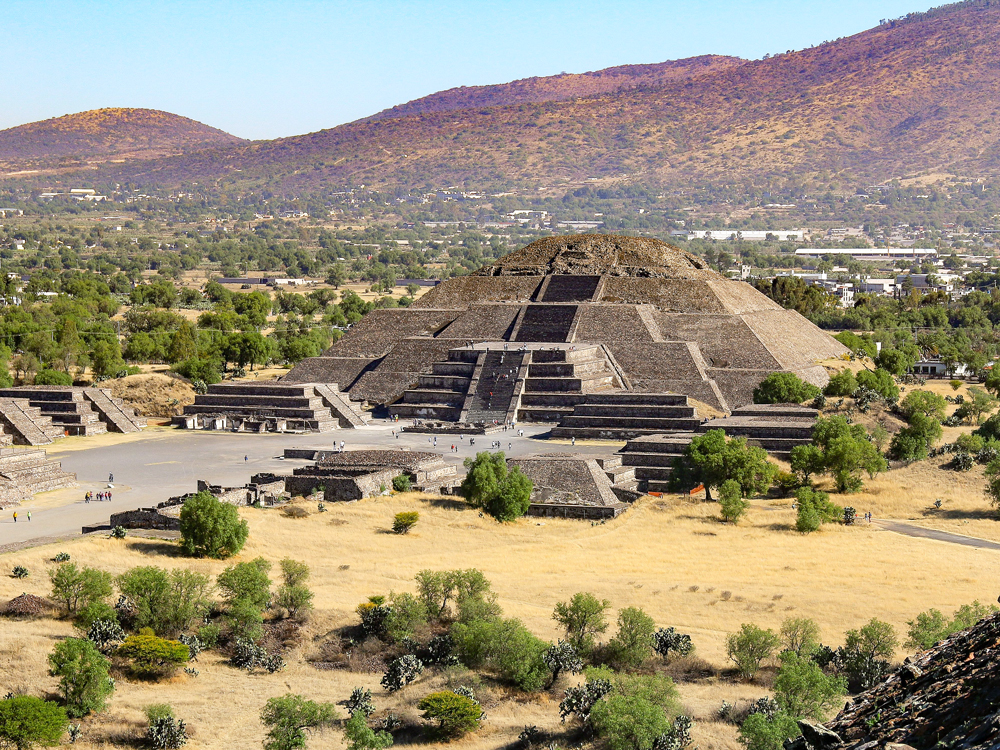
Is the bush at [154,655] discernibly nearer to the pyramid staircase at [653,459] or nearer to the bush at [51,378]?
the pyramid staircase at [653,459]

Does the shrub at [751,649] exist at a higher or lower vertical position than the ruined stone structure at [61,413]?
lower

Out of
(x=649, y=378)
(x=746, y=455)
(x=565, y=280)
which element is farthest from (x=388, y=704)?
(x=565, y=280)

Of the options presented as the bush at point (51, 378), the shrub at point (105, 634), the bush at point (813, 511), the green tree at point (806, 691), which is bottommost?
the bush at point (813, 511)

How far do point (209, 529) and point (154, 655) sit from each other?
860cm

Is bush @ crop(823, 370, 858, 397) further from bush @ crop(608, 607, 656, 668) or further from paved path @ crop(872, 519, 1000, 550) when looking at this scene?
bush @ crop(608, 607, 656, 668)

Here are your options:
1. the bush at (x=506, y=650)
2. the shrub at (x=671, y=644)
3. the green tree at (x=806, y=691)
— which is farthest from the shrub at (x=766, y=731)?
the shrub at (x=671, y=644)

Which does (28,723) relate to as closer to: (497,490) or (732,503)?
(497,490)

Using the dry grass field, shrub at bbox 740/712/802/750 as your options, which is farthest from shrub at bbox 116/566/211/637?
shrub at bbox 740/712/802/750

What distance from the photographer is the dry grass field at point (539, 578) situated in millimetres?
27938

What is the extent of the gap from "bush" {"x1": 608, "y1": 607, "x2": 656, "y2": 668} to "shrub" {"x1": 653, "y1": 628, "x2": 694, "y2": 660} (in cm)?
29

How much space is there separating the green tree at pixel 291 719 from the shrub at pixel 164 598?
18.6 feet

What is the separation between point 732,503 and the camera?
45781mm

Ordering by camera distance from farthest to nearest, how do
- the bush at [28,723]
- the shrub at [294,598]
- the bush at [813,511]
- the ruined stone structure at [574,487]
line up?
the ruined stone structure at [574,487], the bush at [813,511], the shrub at [294,598], the bush at [28,723]

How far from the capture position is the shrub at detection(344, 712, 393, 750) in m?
24.8
